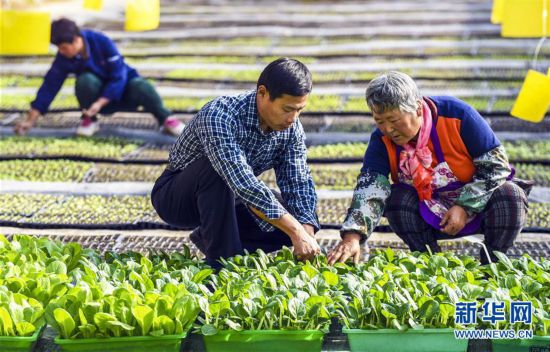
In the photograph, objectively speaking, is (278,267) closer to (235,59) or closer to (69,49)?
(69,49)

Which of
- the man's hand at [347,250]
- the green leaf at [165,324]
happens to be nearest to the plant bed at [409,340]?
the green leaf at [165,324]

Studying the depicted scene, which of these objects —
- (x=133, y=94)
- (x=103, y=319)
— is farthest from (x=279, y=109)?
(x=133, y=94)

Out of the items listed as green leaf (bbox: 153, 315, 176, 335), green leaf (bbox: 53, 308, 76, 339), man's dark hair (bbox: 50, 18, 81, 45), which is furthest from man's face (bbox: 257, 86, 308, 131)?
man's dark hair (bbox: 50, 18, 81, 45)

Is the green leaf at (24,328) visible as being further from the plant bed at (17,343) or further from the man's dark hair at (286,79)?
the man's dark hair at (286,79)

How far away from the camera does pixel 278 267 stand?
294 cm

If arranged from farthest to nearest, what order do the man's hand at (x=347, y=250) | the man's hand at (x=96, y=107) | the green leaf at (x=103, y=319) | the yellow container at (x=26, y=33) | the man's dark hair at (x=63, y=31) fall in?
the man's hand at (x=96, y=107)
the man's dark hair at (x=63, y=31)
the yellow container at (x=26, y=33)
the man's hand at (x=347, y=250)
the green leaf at (x=103, y=319)

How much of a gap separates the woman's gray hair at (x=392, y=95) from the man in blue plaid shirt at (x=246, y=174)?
200 mm

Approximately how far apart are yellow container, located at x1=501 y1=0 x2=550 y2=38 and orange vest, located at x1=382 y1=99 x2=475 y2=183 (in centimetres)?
128

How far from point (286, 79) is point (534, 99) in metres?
1.40

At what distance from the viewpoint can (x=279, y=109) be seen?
298 centimetres

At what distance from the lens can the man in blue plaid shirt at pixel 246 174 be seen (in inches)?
117

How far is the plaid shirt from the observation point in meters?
2.98

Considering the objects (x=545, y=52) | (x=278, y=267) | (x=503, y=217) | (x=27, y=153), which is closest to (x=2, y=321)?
(x=278, y=267)

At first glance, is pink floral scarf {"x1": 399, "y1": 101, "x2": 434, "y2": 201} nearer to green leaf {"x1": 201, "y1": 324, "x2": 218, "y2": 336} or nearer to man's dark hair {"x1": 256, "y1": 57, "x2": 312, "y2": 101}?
man's dark hair {"x1": 256, "y1": 57, "x2": 312, "y2": 101}
